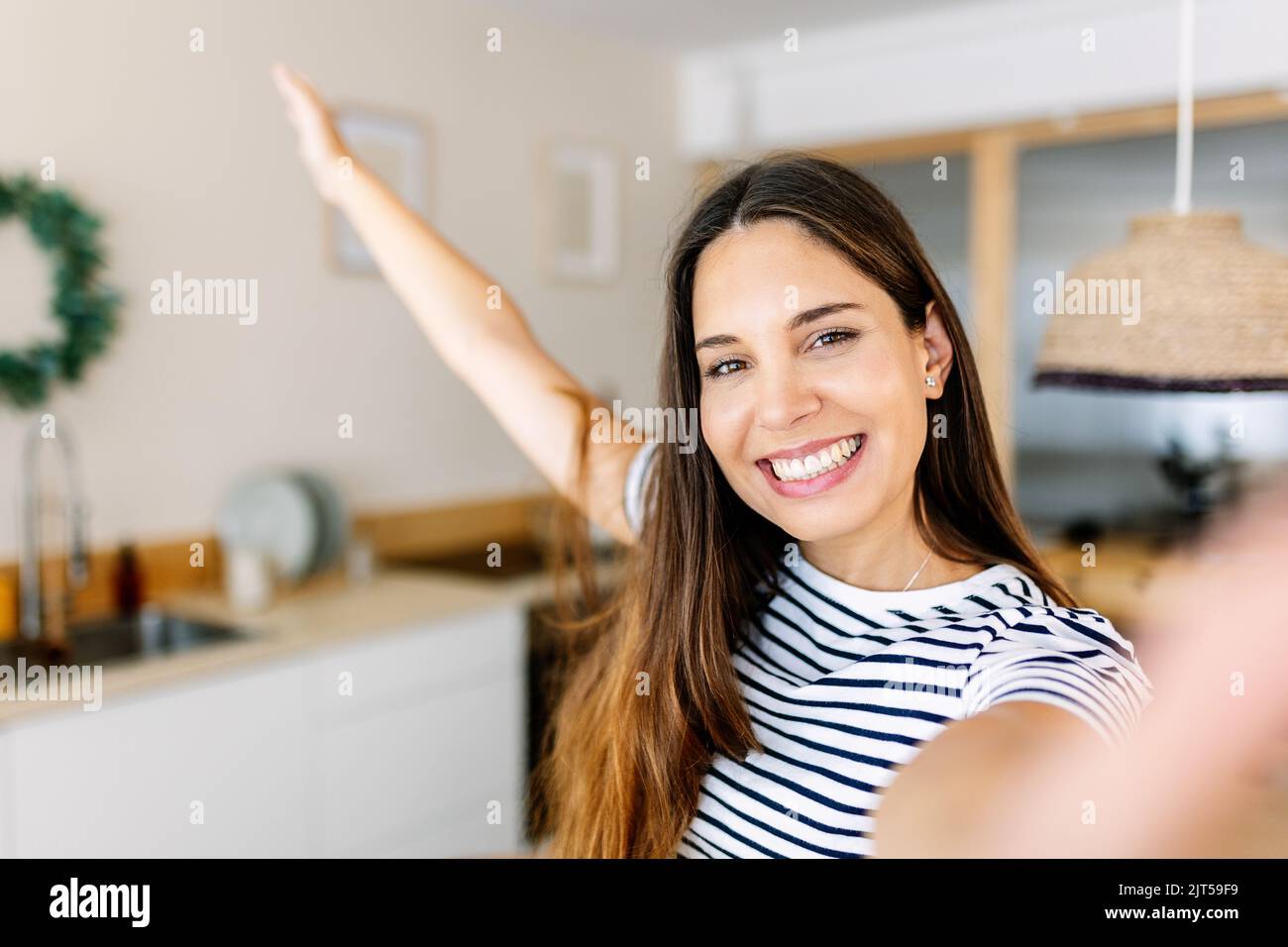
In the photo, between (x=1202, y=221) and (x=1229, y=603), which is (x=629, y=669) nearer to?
(x=1229, y=603)

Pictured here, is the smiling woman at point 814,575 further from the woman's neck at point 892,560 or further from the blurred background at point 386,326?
the blurred background at point 386,326

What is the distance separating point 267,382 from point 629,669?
1463mm

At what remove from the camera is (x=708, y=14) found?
2.38 m

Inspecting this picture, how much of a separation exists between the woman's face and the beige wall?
0.82 m

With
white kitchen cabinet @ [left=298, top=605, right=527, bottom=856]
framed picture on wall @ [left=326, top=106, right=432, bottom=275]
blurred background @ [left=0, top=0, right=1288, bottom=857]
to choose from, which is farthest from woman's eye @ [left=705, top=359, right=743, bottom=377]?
framed picture on wall @ [left=326, top=106, right=432, bottom=275]

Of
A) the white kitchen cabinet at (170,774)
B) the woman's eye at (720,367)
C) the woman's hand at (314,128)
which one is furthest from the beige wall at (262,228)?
the woman's eye at (720,367)

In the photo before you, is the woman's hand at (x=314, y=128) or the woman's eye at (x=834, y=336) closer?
the woman's eye at (x=834, y=336)

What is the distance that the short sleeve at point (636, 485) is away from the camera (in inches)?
35.1

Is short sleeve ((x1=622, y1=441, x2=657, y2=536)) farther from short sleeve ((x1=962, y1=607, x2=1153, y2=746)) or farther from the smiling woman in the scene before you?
short sleeve ((x1=962, y1=607, x2=1153, y2=746))

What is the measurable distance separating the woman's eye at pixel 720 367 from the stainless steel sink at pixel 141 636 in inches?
49.9

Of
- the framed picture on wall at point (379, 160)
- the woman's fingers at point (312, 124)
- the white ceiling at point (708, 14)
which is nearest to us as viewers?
the woman's fingers at point (312, 124)

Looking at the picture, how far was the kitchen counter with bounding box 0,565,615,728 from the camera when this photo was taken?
1.43 m

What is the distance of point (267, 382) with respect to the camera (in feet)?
6.60
